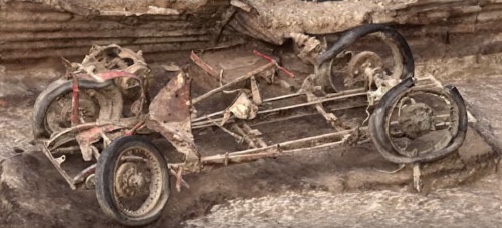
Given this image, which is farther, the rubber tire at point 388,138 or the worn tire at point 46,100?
the worn tire at point 46,100

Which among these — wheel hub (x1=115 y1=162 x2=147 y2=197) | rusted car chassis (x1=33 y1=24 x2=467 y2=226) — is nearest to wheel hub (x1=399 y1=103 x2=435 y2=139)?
rusted car chassis (x1=33 y1=24 x2=467 y2=226)

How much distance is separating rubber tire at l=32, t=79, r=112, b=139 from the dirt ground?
0.23 metres

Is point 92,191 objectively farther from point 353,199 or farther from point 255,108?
point 353,199

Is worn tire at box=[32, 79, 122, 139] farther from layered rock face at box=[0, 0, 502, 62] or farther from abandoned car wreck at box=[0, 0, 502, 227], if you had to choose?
layered rock face at box=[0, 0, 502, 62]

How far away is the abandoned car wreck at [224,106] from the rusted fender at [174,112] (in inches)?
0.5

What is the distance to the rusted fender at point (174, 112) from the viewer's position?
7562 millimetres

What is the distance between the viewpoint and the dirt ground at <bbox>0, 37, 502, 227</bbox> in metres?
7.28

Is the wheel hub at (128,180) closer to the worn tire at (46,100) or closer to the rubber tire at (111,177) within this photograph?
the rubber tire at (111,177)

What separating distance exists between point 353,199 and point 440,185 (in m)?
0.91

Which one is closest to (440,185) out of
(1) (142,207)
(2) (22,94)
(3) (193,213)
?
(3) (193,213)

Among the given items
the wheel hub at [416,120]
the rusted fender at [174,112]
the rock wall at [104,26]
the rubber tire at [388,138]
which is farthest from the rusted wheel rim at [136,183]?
the rock wall at [104,26]

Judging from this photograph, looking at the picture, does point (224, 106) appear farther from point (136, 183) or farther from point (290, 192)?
point (136, 183)

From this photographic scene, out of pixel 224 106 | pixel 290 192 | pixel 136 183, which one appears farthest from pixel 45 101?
pixel 290 192

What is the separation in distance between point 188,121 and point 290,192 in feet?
3.71
